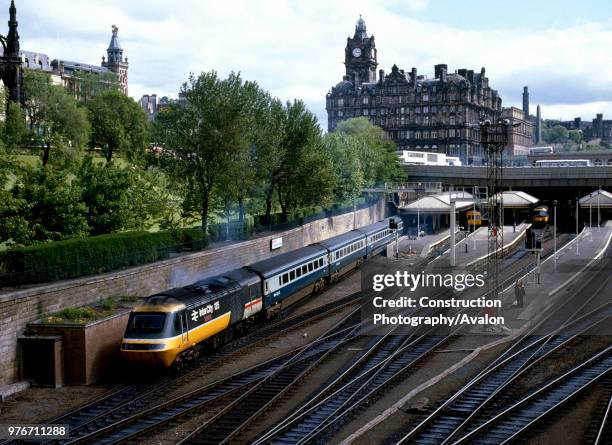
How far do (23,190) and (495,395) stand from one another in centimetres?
2416

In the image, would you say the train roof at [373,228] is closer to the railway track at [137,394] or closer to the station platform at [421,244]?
the station platform at [421,244]

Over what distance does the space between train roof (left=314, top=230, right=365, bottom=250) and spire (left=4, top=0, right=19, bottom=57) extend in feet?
150

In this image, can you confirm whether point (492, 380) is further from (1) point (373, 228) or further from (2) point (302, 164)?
(2) point (302, 164)

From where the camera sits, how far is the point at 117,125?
9156 centimetres

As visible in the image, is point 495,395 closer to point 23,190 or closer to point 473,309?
point 473,309

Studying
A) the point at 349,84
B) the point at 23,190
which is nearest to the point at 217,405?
the point at 23,190

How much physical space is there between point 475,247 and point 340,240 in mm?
18953

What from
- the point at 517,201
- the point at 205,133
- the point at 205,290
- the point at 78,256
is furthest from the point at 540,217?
the point at 78,256

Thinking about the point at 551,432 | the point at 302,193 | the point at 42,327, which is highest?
the point at 302,193

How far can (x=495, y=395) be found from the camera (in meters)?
24.4

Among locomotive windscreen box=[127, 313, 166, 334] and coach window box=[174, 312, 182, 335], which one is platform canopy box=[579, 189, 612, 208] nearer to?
coach window box=[174, 312, 182, 335]

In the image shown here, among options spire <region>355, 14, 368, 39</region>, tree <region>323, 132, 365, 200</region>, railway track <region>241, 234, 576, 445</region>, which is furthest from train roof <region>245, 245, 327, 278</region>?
spire <region>355, 14, 368, 39</region>

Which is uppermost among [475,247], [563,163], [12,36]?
[12,36]

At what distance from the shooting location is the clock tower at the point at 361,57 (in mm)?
189625
